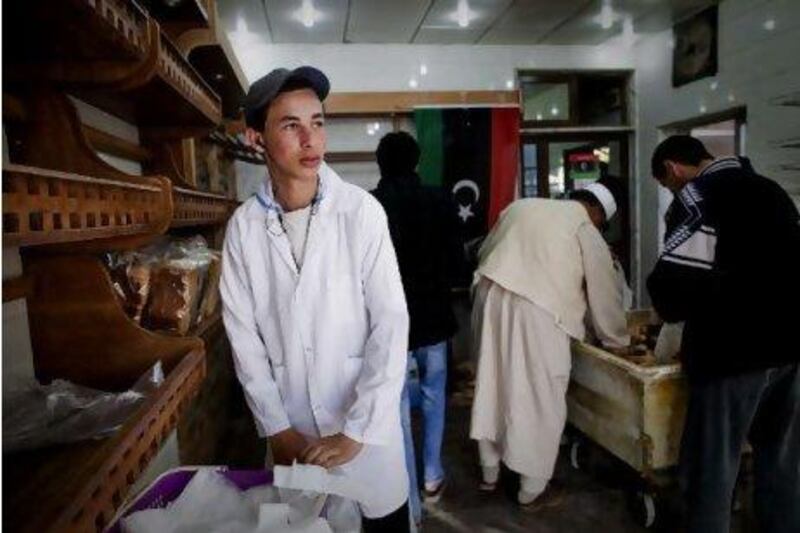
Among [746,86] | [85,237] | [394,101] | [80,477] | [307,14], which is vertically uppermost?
[307,14]

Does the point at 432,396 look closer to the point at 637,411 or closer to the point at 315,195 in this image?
the point at 637,411

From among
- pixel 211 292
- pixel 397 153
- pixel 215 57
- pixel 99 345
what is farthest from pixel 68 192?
pixel 397 153

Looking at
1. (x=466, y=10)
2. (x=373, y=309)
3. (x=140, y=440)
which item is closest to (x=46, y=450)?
(x=140, y=440)

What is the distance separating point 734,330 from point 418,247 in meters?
1.21

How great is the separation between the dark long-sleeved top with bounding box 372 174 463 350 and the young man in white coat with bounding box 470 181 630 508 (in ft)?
0.80

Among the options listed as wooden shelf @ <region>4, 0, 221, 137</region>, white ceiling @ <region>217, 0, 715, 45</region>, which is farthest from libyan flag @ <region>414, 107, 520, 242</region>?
wooden shelf @ <region>4, 0, 221, 137</region>

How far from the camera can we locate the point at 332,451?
1.23m

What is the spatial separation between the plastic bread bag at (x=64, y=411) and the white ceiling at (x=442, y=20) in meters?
3.21

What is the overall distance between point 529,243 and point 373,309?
1.34 meters

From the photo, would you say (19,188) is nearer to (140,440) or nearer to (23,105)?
(140,440)

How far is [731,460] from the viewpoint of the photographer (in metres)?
1.93

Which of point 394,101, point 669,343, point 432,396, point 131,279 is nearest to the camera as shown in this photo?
point 131,279

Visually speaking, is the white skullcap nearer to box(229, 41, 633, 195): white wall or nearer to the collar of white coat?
the collar of white coat

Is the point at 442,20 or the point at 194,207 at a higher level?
the point at 442,20
